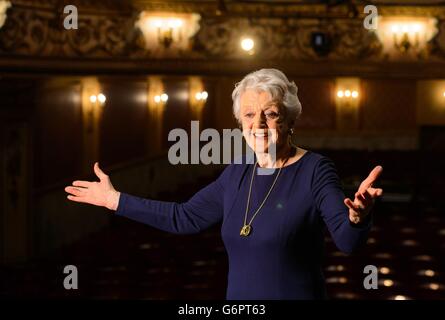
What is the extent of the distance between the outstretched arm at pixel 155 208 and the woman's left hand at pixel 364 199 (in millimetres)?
498

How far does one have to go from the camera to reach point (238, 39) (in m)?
9.92

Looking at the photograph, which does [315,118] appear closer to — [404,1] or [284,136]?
[404,1]

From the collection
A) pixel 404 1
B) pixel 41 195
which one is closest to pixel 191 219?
pixel 41 195

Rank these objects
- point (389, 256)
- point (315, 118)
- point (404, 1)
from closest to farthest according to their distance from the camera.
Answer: point (389, 256) < point (404, 1) < point (315, 118)

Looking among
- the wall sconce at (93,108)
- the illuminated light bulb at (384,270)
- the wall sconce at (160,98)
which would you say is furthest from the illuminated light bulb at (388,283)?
the wall sconce at (160,98)

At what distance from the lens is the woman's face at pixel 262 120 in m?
1.92

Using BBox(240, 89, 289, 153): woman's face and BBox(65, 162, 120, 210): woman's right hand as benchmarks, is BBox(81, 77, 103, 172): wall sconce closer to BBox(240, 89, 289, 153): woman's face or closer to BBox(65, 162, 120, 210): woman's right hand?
BBox(65, 162, 120, 210): woman's right hand

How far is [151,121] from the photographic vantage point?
1220cm

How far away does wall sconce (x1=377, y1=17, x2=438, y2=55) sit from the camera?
410 inches

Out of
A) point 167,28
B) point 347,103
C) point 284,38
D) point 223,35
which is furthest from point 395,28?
point 347,103

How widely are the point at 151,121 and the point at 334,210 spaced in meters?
10.5

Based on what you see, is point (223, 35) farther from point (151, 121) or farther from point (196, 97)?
point (196, 97)

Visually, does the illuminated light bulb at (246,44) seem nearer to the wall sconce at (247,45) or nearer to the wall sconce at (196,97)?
the wall sconce at (247,45)
